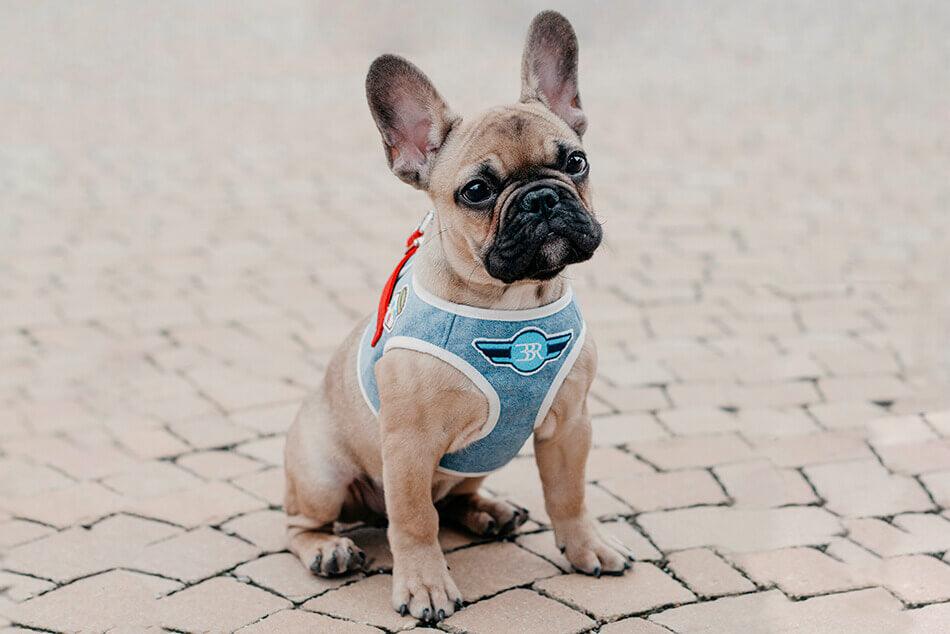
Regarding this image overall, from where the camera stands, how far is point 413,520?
342 cm

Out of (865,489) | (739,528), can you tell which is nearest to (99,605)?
(739,528)

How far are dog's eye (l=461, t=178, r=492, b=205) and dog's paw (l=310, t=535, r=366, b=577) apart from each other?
4.02 ft

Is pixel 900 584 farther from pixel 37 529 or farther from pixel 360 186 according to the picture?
pixel 360 186

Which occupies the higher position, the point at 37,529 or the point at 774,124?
the point at 774,124

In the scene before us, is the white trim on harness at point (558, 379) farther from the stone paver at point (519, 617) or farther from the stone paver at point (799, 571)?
the stone paver at point (799, 571)

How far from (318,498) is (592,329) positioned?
109 inches

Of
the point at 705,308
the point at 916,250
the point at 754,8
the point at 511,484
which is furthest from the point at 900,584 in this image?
the point at 754,8

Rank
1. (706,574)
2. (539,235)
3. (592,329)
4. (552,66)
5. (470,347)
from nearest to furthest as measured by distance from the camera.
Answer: (539,235), (470,347), (552,66), (706,574), (592,329)

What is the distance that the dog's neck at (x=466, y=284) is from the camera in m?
3.37

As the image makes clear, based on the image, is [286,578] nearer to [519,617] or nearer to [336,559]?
[336,559]

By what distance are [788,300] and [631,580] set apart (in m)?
3.32

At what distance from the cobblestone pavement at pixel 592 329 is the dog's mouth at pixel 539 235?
42.6 inches

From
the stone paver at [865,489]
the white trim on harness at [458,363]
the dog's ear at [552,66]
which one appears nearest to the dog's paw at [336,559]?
the white trim on harness at [458,363]

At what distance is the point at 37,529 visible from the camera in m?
4.25
